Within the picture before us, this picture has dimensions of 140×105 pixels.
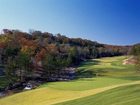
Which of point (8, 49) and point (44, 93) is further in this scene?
point (8, 49)

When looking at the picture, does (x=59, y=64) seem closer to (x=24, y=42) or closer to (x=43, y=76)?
(x=43, y=76)

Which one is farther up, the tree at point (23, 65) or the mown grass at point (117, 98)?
the tree at point (23, 65)

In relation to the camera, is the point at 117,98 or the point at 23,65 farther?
the point at 23,65

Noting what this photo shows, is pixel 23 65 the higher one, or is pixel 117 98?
pixel 23 65

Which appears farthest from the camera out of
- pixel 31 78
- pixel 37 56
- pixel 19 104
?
pixel 37 56

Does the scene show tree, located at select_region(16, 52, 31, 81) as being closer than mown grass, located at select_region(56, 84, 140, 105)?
No

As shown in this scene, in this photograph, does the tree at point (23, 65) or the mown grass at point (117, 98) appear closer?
the mown grass at point (117, 98)

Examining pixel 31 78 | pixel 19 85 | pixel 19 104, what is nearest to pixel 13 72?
pixel 19 85

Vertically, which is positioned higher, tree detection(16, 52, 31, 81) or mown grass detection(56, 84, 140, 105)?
tree detection(16, 52, 31, 81)
